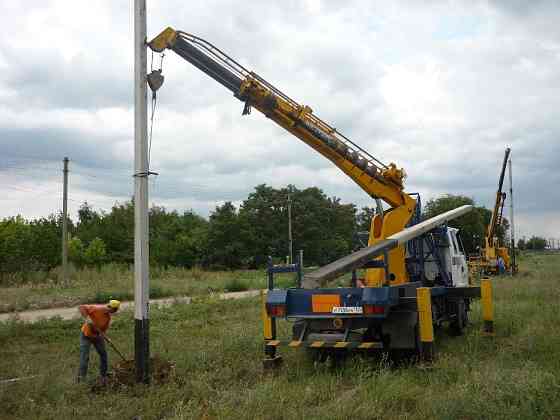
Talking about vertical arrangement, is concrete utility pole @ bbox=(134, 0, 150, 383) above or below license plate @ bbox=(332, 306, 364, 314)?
above

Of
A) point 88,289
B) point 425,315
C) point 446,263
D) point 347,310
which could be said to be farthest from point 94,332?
point 88,289

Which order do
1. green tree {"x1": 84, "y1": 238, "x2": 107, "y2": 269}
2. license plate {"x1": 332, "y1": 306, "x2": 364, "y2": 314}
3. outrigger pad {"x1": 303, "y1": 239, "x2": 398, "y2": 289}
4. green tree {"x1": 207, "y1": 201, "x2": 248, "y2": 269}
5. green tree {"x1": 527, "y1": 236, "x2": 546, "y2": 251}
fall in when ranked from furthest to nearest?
green tree {"x1": 527, "y1": 236, "x2": 546, "y2": 251} → green tree {"x1": 207, "y1": 201, "x2": 248, "y2": 269} → green tree {"x1": 84, "y1": 238, "x2": 107, "y2": 269} → license plate {"x1": 332, "y1": 306, "x2": 364, "y2": 314} → outrigger pad {"x1": 303, "y1": 239, "x2": 398, "y2": 289}

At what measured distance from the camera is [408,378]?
7820 millimetres

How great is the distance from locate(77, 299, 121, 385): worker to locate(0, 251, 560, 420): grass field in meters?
0.42

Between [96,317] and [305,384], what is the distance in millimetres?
3374

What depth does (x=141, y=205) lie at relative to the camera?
8.45 m

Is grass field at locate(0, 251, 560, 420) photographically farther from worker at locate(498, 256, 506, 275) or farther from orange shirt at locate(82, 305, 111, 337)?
worker at locate(498, 256, 506, 275)

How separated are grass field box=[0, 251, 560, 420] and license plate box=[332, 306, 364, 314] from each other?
2.40 feet

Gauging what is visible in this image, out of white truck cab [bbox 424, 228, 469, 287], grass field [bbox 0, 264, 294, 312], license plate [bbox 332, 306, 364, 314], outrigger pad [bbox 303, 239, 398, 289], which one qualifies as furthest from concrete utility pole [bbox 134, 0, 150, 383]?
grass field [bbox 0, 264, 294, 312]

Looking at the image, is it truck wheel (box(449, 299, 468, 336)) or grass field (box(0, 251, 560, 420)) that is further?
truck wheel (box(449, 299, 468, 336))

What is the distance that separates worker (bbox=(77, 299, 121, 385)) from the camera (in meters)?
8.77

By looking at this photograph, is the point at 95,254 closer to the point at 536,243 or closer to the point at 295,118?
the point at 295,118

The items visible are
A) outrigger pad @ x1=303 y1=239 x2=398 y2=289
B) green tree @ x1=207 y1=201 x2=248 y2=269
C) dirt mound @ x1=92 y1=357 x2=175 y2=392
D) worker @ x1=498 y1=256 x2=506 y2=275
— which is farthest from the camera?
green tree @ x1=207 y1=201 x2=248 y2=269

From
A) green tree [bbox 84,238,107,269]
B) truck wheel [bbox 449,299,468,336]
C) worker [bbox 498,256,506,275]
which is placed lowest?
truck wheel [bbox 449,299,468,336]
